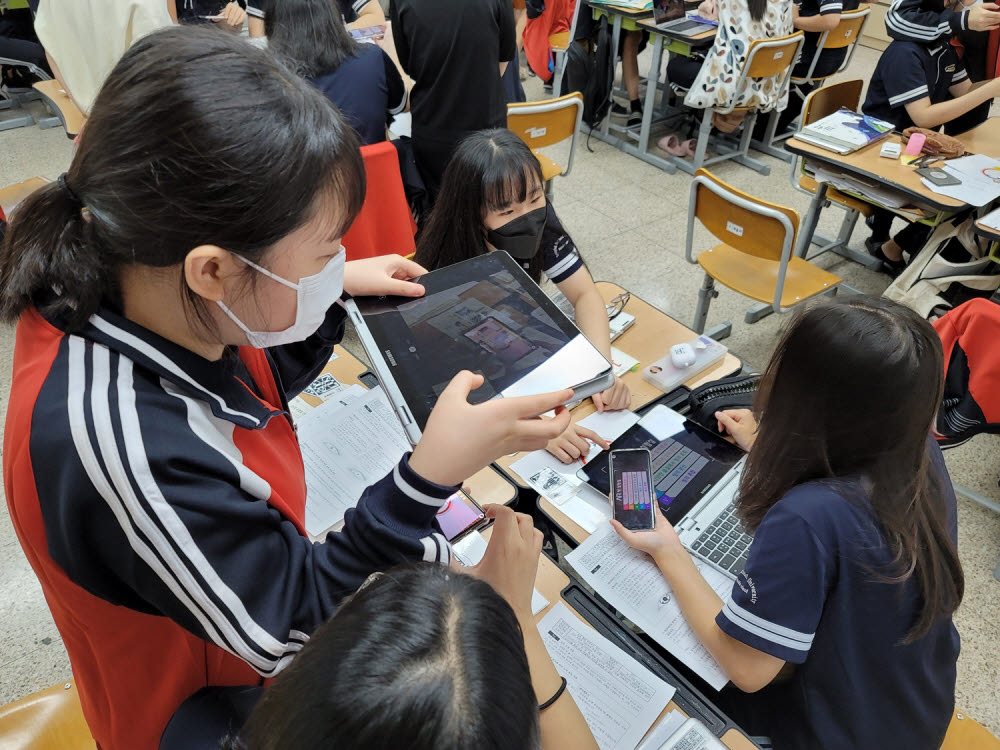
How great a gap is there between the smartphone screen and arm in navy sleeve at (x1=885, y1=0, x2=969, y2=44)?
118 inches

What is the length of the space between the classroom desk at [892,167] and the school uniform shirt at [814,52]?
56.1 inches

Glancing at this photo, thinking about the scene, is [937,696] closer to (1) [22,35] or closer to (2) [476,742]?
(2) [476,742]

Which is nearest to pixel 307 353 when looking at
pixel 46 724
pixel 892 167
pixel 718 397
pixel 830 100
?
pixel 46 724

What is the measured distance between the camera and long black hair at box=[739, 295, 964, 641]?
0.89 metres

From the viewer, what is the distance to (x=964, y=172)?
2.57 metres

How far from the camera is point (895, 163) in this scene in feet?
8.75

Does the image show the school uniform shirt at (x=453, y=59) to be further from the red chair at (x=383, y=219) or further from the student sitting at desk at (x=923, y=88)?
the student sitting at desk at (x=923, y=88)

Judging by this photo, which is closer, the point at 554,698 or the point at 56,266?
the point at 56,266

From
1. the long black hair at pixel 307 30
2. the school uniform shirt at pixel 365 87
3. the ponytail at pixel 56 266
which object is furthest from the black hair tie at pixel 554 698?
the long black hair at pixel 307 30

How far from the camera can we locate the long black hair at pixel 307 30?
2354mm

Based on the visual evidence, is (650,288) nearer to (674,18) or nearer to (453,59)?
Answer: (453,59)

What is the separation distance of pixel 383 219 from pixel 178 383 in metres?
1.79

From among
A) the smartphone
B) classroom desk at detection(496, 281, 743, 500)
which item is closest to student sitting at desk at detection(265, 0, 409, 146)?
classroom desk at detection(496, 281, 743, 500)

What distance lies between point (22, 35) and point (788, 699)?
5693mm
